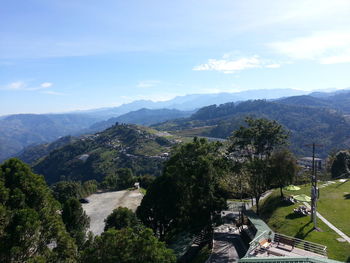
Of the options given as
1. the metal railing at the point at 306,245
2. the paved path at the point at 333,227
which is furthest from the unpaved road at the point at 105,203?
the paved path at the point at 333,227

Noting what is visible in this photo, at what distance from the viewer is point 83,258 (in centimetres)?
1714

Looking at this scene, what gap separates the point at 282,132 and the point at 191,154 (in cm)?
2076

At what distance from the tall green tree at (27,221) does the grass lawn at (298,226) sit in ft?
77.4

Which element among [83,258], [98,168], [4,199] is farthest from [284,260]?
[98,168]

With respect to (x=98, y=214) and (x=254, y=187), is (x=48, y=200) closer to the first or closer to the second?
(x=254, y=187)

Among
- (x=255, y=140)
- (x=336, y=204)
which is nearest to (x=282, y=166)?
(x=255, y=140)

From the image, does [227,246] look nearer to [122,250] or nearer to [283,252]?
[283,252]

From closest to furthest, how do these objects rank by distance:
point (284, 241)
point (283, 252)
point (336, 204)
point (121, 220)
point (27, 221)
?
point (27, 221) → point (283, 252) → point (284, 241) → point (336, 204) → point (121, 220)

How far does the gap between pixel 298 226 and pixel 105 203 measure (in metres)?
58.3

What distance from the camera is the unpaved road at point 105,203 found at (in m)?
66.9

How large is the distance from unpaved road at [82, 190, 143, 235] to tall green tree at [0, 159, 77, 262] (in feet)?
152

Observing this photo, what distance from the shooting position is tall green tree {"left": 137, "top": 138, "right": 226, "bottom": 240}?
104 feet

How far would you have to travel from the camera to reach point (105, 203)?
79500mm

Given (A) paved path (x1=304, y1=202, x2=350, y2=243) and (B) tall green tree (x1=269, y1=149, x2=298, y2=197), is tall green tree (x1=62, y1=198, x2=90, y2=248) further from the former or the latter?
(A) paved path (x1=304, y1=202, x2=350, y2=243)
